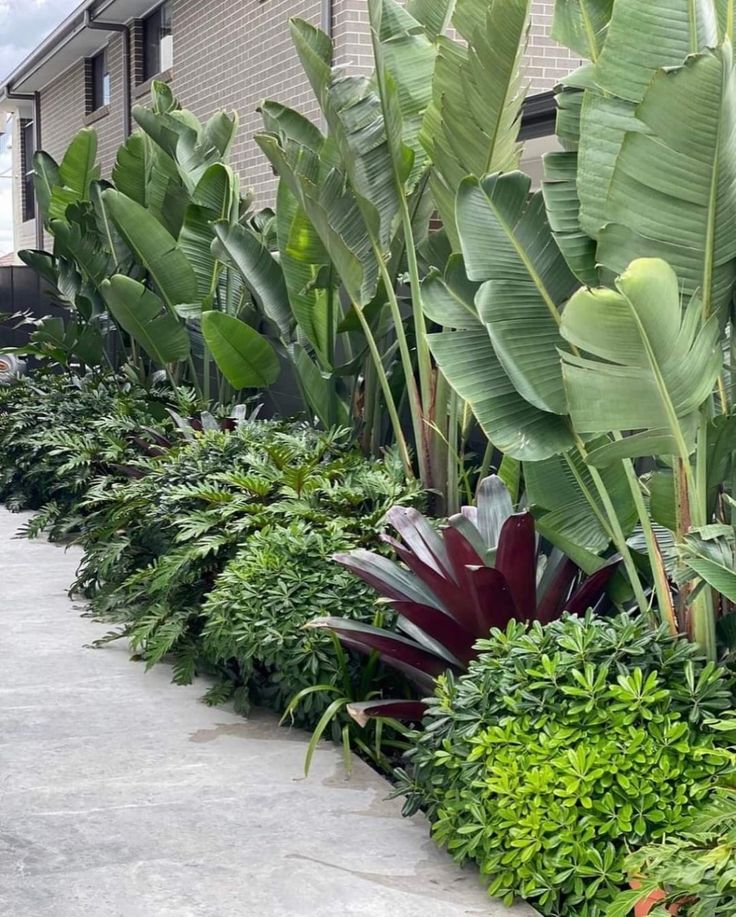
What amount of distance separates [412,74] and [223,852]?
397 centimetres

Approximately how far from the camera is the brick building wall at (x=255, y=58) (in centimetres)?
1103

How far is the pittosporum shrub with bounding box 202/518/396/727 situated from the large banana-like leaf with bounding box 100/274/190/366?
3846mm

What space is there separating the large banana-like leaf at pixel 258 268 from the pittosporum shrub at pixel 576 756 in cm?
431

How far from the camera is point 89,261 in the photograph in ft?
35.3

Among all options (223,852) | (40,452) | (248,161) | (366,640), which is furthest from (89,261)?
(223,852)

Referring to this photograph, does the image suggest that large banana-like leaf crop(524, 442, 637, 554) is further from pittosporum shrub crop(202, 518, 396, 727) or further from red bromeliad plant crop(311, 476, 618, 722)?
pittosporum shrub crop(202, 518, 396, 727)

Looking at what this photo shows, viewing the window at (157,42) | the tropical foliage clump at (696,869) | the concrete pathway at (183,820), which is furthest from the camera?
the window at (157,42)

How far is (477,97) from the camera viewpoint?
5309 mm

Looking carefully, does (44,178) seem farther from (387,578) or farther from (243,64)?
(387,578)

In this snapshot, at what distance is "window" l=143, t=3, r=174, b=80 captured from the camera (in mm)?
17344

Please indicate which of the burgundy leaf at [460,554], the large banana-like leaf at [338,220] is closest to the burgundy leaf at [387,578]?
the burgundy leaf at [460,554]

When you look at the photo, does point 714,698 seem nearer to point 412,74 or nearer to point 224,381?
point 412,74

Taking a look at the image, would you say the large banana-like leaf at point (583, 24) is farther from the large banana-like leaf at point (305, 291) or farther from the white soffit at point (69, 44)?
the white soffit at point (69, 44)

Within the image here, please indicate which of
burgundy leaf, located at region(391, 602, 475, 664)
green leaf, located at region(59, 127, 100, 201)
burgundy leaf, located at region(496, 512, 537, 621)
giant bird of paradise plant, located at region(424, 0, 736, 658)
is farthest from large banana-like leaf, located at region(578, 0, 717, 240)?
green leaf, located at region(59, 127, 100, 201)
